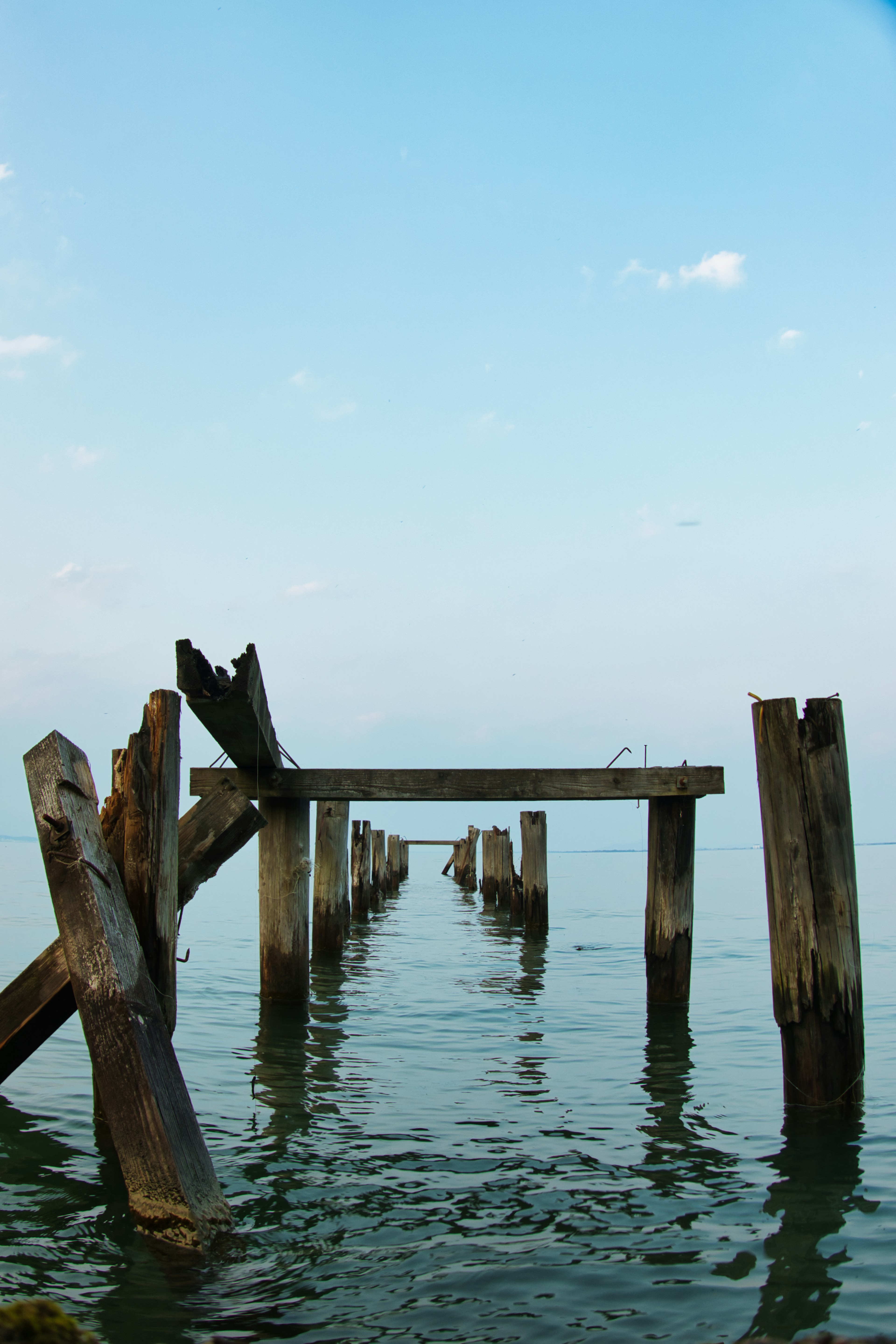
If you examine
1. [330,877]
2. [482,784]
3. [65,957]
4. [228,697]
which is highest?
[228,697]

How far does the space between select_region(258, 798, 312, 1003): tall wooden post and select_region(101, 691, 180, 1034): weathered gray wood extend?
4054mm

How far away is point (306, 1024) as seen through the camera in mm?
8352

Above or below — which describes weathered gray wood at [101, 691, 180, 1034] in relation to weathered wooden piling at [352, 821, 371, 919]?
above

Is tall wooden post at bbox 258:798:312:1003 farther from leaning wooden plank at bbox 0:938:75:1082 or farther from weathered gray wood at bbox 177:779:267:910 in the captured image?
leaning wooden plank at bbox 0:938:75:1082

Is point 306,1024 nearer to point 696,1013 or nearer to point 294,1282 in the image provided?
point 696,1013

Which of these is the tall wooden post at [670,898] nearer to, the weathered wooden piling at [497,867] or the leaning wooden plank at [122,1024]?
the leaning wooden plank at [122,1024]

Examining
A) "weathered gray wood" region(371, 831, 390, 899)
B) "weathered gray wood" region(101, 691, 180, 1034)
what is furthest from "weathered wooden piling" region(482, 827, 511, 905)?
"weathered gray wood" region(101, 691, 180, 1034)

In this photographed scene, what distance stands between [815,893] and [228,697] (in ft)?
10.9

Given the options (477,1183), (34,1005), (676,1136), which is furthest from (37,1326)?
(676,1136)

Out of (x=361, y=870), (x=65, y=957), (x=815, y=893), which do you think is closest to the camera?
(x=65, y=957)

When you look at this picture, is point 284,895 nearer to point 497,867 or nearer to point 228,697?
point 228,697

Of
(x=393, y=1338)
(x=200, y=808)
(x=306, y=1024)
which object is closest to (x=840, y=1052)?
(x=393, y=1338)

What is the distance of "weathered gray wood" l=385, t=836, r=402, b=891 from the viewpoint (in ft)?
94.8

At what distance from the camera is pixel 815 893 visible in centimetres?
501
